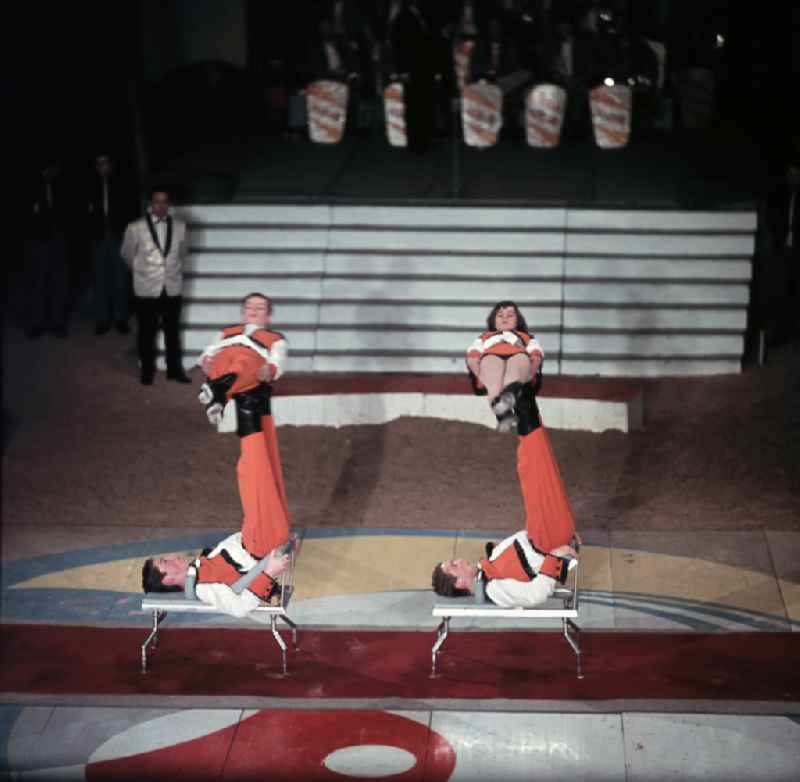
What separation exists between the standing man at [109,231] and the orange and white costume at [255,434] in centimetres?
613

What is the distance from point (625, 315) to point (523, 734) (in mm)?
6695

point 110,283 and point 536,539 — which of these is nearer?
point 536,539

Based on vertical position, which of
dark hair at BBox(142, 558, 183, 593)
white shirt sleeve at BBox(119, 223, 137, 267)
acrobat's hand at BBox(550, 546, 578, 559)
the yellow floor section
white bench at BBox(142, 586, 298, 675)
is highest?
white shirt sleeve at BBox(119, 223, 137, 267)

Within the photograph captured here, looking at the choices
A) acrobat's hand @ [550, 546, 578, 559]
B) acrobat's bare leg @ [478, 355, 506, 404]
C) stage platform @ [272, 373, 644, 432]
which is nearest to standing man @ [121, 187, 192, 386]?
stage platform @ [272, 373, 644, 432]

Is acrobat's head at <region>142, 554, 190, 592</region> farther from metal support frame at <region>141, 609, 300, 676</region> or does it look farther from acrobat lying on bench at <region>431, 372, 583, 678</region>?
acrobat lying on bench at <region>431, 372, 583, 678</region>

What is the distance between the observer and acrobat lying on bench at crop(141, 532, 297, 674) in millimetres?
8789

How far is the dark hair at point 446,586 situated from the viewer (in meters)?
8.70

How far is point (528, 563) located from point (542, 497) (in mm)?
399

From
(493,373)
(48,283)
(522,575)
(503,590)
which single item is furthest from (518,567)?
(48,283)

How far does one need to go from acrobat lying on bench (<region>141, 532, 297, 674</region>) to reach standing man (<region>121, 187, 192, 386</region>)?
4.97 metres

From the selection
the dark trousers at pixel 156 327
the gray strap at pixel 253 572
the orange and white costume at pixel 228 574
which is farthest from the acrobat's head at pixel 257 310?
the dark trousers at pixel 156 327

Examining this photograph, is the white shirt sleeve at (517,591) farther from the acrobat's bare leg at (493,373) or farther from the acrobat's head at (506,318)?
the acrobat's head at (506,318)

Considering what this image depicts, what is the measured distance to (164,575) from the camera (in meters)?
8.90

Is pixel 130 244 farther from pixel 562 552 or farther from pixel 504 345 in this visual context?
pixel 562 552
